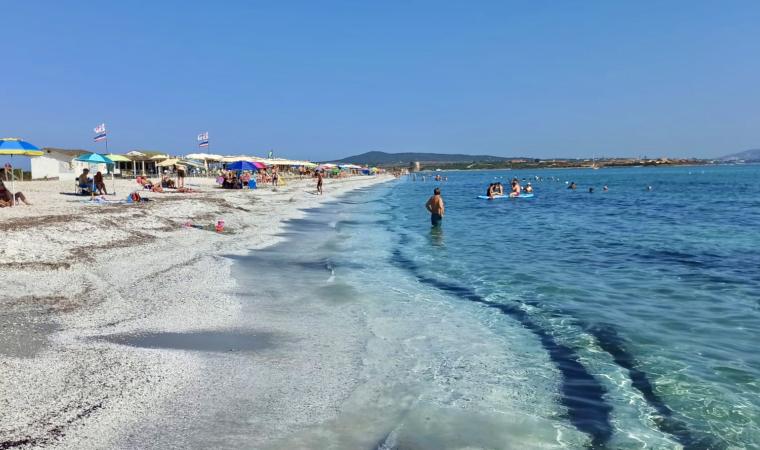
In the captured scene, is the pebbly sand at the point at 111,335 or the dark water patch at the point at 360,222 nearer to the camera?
the pebbly sand at the point at 111,335

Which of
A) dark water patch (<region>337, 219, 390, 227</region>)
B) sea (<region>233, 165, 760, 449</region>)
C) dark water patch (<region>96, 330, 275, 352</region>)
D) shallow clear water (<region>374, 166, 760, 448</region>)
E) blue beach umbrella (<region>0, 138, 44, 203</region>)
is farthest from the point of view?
dark water patch (<region>337, 219, 390, 227</region>)

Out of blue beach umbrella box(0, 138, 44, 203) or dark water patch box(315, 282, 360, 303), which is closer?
dark water patch box(315, 282, 360, 303)

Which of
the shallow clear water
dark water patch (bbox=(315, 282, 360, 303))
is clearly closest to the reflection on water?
the shallow clear water

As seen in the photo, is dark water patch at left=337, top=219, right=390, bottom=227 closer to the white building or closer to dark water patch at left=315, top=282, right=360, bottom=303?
dark water patch at left=315, top=282, right=360, bottom=303

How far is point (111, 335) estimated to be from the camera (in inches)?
282

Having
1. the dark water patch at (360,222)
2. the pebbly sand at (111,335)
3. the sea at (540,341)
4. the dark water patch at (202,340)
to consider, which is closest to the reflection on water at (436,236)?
the sea at (540,341)

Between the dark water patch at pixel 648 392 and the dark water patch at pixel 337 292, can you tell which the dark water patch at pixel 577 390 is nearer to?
the dark water patch at pixel 648 392

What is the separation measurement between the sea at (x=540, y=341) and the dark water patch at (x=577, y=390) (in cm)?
2

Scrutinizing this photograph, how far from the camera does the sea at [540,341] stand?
5.07 m

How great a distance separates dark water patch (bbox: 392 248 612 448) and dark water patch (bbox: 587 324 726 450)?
0.46 metres

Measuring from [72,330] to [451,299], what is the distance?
6315 mm

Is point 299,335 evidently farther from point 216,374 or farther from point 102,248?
point 102,248

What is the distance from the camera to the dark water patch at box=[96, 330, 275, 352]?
274 inches

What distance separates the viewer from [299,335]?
775cm
